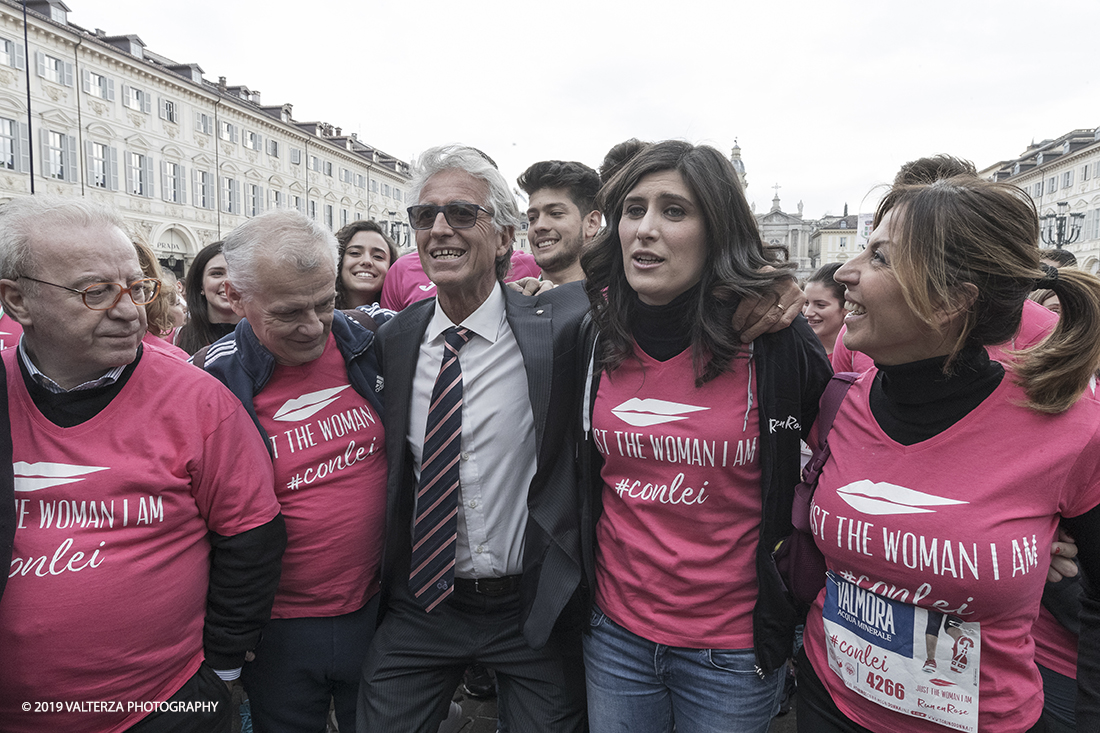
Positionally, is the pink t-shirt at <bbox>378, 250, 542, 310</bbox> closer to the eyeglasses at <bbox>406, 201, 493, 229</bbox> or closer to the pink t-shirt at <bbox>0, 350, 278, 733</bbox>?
the eyeglasses at <bbox>406, 201, 493, 229</bbox>

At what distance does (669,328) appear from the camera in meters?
2.17

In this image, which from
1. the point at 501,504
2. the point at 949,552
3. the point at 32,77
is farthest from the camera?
the point at 32,77

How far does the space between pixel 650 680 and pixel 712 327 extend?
1.18m

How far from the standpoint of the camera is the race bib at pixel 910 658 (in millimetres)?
1609

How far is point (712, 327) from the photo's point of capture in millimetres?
2053

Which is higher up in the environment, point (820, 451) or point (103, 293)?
point (103, 293)

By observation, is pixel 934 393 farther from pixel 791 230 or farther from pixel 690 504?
pixel 791 230

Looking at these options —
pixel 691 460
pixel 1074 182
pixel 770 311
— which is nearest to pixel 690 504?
pixel 691 460

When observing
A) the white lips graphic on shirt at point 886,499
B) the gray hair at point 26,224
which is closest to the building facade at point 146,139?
the gray hair at point 26,224

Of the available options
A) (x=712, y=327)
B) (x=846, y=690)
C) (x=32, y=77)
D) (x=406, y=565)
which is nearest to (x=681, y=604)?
(x=846, y=690)

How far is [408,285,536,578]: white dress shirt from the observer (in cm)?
239

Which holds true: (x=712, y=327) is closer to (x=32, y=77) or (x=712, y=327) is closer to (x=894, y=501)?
(x=894, y=501)

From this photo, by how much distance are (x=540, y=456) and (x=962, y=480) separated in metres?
1.26

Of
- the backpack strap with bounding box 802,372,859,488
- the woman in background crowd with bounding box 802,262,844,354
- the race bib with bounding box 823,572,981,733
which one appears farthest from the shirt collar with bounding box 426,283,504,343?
the woman in background crowd with bounding box 802,262,844,354
